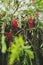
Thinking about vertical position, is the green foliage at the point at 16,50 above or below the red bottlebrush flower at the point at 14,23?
below

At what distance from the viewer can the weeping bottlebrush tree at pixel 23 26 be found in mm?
1018

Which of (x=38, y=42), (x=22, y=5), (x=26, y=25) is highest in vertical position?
(x=22, y=5)

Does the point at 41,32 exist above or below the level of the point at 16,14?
below

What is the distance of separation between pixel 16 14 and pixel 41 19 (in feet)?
0.67

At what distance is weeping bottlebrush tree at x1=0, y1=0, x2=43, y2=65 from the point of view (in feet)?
3.34

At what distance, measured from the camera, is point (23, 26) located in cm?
122

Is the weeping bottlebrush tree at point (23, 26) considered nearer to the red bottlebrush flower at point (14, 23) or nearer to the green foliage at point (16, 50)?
the red bottlebrush flower at point (14, 23)

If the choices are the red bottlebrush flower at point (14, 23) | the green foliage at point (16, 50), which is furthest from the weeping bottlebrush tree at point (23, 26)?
the green foliage at point (16, 50)

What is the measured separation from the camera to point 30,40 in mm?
1267

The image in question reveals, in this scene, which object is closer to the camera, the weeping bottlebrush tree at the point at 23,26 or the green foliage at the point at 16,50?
the green foliage at the point at 16,50

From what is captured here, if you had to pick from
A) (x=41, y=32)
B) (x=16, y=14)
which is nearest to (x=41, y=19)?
(x=41, y=32)

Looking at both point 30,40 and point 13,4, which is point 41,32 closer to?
point 30,40

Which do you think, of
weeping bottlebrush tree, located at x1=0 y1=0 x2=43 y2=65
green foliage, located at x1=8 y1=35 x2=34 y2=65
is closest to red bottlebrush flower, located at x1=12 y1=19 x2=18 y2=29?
weeping bottlebrush tree, located at x1=0 y1=0 x2=43 y2=65

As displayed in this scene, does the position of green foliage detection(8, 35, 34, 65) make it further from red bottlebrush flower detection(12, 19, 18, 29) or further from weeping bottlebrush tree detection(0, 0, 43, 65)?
red bottlebrush flower detection(12, 19, 18, 29)
